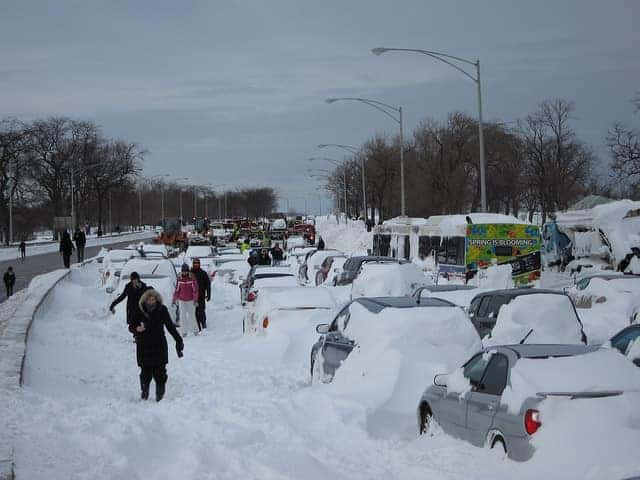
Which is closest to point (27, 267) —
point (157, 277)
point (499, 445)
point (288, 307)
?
point (157, 277)

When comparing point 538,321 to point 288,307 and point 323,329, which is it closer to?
point 323,329

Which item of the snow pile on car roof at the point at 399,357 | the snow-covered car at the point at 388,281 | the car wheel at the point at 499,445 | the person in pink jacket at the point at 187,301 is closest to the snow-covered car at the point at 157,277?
the person in pink jacket at the point at 187,301

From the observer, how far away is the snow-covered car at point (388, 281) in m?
22.4

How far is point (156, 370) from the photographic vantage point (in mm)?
11164

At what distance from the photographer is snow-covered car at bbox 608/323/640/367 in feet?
35.2

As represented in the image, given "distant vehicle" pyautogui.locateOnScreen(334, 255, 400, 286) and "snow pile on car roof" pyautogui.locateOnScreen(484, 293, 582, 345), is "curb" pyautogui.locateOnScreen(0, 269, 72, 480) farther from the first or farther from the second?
"distant vehicle" pyautogui.locateOnScreen(334, 255, 400, 286)

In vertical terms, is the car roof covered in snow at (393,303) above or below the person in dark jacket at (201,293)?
above

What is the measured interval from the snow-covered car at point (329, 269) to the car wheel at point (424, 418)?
62.5ft

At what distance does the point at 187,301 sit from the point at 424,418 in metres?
11.4

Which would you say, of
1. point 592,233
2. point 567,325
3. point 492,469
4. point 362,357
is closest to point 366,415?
point 362,357

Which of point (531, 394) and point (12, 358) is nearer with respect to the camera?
point (531, 394)

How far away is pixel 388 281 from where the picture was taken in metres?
22.6

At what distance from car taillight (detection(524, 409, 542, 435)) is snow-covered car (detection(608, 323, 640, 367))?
412 cm

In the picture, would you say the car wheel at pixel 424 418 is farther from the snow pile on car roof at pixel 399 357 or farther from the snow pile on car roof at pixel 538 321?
→ the snow pile on car roof at pixel 538 321
